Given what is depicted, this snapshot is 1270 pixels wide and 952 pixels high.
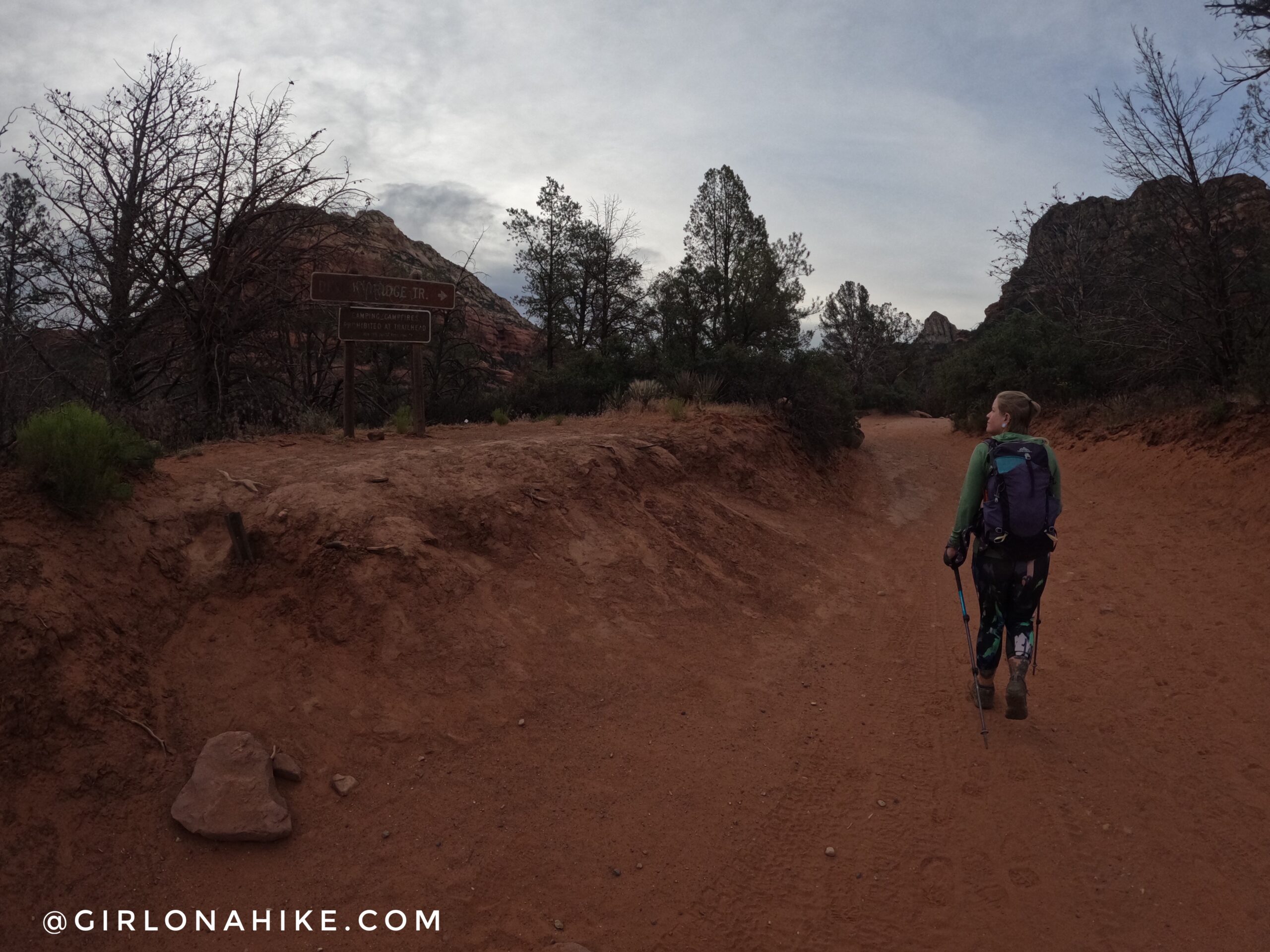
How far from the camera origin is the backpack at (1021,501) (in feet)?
14.7

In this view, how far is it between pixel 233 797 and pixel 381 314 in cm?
743

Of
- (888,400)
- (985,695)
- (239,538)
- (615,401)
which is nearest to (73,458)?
(239,538)

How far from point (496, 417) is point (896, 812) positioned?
9099 millimetres

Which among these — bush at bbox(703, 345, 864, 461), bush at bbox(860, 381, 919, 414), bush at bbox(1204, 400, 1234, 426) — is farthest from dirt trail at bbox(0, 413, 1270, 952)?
bush at bbox(860, 381, 919, 414)

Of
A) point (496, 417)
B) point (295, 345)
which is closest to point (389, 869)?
point (496, 417)

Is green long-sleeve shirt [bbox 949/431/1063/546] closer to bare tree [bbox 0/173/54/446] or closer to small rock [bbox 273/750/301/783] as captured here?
small rock [bbox 273/750/301/783]

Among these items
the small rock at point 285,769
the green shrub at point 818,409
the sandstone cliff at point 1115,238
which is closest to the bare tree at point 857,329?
the sandstone cliff at point 1115,238

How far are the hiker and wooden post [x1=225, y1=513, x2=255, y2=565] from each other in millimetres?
4944

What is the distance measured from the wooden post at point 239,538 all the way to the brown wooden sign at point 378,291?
4.98m

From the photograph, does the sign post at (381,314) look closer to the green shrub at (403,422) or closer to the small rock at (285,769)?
the green shrub at (403,422)

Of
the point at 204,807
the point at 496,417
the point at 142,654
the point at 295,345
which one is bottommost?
the point at 204,807

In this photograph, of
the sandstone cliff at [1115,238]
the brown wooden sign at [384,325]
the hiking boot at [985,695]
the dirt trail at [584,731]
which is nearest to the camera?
the dirt trail at [584,731]

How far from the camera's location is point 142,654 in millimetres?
4438

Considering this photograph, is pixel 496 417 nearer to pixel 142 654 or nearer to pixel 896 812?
pixel 142 654
